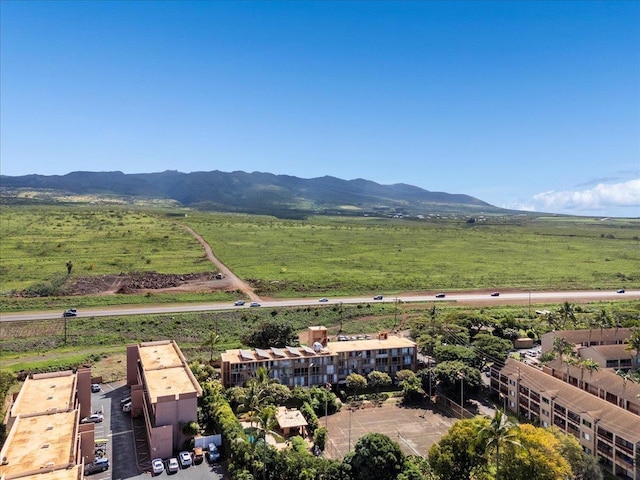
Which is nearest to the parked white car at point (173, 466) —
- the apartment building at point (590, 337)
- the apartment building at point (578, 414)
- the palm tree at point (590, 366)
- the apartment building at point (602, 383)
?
the apartment building at point (578, 414)

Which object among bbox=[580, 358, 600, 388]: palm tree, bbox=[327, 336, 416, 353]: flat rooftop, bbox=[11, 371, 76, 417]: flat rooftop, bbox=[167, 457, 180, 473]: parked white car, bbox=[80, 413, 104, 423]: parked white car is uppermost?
bbox=[580, 358, 600, 388]: palm tree

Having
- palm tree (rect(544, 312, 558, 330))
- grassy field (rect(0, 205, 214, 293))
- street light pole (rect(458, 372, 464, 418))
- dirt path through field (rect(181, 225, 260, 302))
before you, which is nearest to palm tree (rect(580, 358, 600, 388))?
street light pole (rect(458, 372, 464, 418))

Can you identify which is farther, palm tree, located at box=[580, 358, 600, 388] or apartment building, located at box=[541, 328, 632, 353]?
apartment building, located at box=[541, 328, 632, 353]

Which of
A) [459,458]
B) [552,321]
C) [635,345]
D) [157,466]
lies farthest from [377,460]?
[552,321]

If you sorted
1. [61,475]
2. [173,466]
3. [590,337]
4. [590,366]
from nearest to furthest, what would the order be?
[61,475] → [173,466] → [590,366] → [590,337]

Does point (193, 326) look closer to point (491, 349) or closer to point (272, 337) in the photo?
point (272, 337)

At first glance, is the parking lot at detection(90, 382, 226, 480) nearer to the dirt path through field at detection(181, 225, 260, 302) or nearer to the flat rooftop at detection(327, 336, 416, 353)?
the flat rooftop at detection(327, 336, 416, 353)

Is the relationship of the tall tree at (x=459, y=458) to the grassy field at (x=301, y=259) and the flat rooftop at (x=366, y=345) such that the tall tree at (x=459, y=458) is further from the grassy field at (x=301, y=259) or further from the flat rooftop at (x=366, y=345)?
the grassy field at (x=301, y=259)
